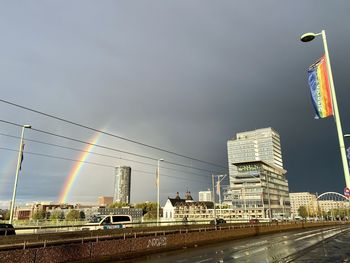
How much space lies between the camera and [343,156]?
9.95m

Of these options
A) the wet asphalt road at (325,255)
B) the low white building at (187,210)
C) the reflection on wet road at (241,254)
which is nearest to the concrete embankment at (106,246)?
the reflection on wet road at (241,254)

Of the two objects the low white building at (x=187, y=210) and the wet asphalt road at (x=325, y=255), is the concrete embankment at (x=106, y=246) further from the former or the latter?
the low white building at (x=187, y=210)

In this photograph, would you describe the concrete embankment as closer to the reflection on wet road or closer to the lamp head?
the reflection on wet road

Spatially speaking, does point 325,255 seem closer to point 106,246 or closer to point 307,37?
point 307,37

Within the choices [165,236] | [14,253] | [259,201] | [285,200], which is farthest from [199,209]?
[14,253]

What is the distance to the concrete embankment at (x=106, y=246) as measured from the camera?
13.9 m

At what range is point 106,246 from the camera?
17844mm

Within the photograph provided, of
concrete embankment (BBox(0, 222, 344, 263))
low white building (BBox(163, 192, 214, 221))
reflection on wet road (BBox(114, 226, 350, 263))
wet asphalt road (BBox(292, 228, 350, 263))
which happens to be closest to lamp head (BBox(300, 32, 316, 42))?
wet asphalt road (BBox(292, 228, 350, 263))

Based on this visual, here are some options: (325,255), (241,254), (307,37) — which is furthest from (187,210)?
(307,37)

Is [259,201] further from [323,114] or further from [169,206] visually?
[323,114]

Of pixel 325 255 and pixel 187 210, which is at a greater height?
pixel 187 210

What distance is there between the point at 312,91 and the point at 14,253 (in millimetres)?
14147

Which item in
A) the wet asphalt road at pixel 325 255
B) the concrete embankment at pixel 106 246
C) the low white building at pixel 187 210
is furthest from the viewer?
the low white building at pixel 187 210

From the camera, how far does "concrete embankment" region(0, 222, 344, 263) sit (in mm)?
13899
